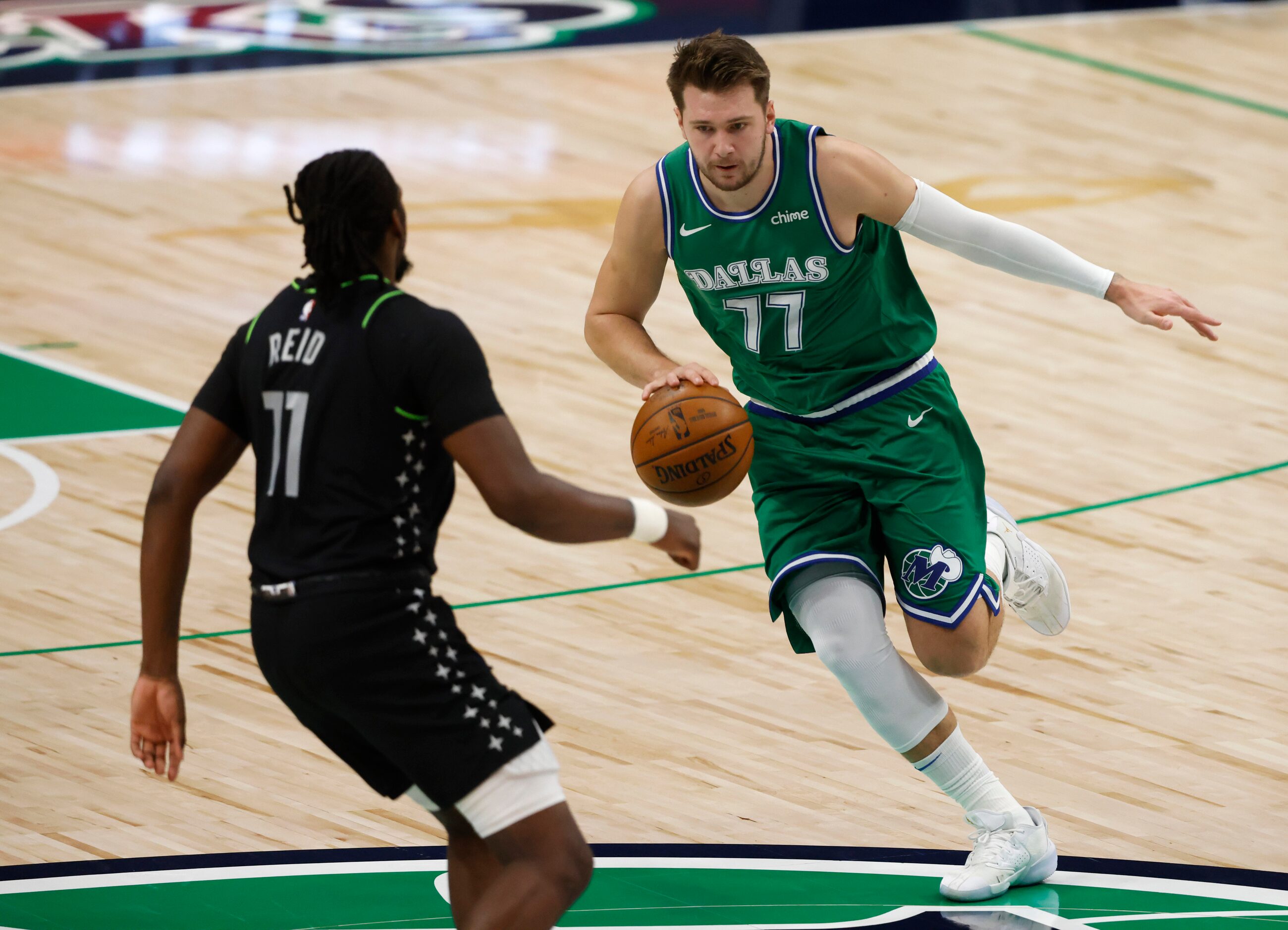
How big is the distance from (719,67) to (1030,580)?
176 cm

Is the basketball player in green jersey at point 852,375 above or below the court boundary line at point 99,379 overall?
above

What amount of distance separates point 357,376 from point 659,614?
3.19 meters

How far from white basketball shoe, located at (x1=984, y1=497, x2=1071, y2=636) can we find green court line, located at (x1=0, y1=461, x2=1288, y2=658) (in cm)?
141

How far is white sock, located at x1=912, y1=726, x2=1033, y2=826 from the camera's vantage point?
15.5 feet

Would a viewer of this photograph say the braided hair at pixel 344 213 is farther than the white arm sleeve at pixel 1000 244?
No

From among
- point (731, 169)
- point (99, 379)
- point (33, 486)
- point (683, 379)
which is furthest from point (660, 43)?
point (683, 379)

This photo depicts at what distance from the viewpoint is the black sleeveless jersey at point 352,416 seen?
357 centimetres

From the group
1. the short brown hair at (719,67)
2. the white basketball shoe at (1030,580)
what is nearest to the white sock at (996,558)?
the white basketball shoe at (1030,580)

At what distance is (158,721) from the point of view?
375 cm

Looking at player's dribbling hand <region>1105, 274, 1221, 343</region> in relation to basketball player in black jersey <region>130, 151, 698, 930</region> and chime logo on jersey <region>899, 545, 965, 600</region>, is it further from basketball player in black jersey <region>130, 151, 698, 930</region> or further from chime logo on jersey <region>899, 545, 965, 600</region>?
basketball player in black jersey <region>130, 151, 698, 930</region>

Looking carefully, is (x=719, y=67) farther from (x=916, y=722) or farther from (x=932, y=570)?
(x=916, y=722)

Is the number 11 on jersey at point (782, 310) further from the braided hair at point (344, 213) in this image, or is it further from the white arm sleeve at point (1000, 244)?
the braided hair at point (344, 213)

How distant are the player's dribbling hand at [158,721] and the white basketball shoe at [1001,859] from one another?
1.82 metres

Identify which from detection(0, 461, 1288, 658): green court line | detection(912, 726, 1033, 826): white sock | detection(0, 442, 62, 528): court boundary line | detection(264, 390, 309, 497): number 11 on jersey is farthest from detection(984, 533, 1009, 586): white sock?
detection(0, 442, 62, 528): court boundary line
